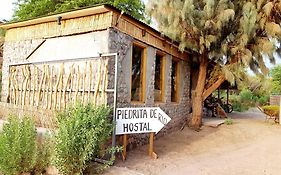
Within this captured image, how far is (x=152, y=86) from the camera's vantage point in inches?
348

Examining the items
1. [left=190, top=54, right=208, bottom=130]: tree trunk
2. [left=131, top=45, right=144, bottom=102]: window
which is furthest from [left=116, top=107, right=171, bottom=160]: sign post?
[left=190, top=54, right=208, bottom=130]: tree trunk

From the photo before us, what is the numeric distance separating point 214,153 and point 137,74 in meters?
3.22

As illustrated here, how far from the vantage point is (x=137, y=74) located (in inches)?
324

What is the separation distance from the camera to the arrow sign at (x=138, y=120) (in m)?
6.45

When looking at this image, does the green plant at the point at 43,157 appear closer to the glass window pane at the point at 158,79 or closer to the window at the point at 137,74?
the window at the point at 137,74

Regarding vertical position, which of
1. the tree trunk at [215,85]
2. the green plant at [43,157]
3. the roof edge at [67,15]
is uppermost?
the roof edge at [67,15]

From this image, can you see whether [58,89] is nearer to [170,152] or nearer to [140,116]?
[140,116]

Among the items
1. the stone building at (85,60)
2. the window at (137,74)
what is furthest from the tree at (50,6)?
the window at (137,74)

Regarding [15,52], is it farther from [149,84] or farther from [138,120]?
[138,120]

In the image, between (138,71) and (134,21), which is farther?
(138,71)

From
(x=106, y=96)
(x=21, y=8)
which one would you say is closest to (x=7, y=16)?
(x=21, y=8)

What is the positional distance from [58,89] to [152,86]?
2899 mm

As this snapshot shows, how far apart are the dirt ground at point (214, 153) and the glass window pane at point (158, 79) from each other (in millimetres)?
1490

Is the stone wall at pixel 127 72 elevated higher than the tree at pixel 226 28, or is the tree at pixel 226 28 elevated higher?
the tree at pixel 226 28
